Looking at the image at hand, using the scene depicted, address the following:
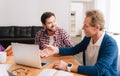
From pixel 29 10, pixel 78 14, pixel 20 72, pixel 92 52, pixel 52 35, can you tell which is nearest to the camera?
pixel 20 72

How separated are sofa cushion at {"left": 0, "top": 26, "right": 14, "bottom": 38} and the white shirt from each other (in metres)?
3.79

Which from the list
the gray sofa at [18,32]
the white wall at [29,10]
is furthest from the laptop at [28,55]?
the white wall at [29,10]

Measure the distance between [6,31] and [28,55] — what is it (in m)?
3.93

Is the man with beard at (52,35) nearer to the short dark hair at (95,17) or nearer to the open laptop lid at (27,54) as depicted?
the open laptop lid at (27,54)

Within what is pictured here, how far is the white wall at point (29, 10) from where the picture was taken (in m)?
5.58

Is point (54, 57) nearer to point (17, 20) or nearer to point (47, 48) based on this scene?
point (47, 48)

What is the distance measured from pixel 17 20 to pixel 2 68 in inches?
159

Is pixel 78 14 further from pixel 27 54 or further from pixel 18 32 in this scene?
pixel 27 54

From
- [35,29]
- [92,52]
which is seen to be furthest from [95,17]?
[35,29]

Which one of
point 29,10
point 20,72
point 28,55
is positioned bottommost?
point 20,72

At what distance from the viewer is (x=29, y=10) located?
566 cm

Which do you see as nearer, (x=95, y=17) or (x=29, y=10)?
(x=95, y=17)

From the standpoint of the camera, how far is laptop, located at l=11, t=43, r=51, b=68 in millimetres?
1645

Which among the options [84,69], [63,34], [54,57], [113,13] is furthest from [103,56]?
[113,13]
